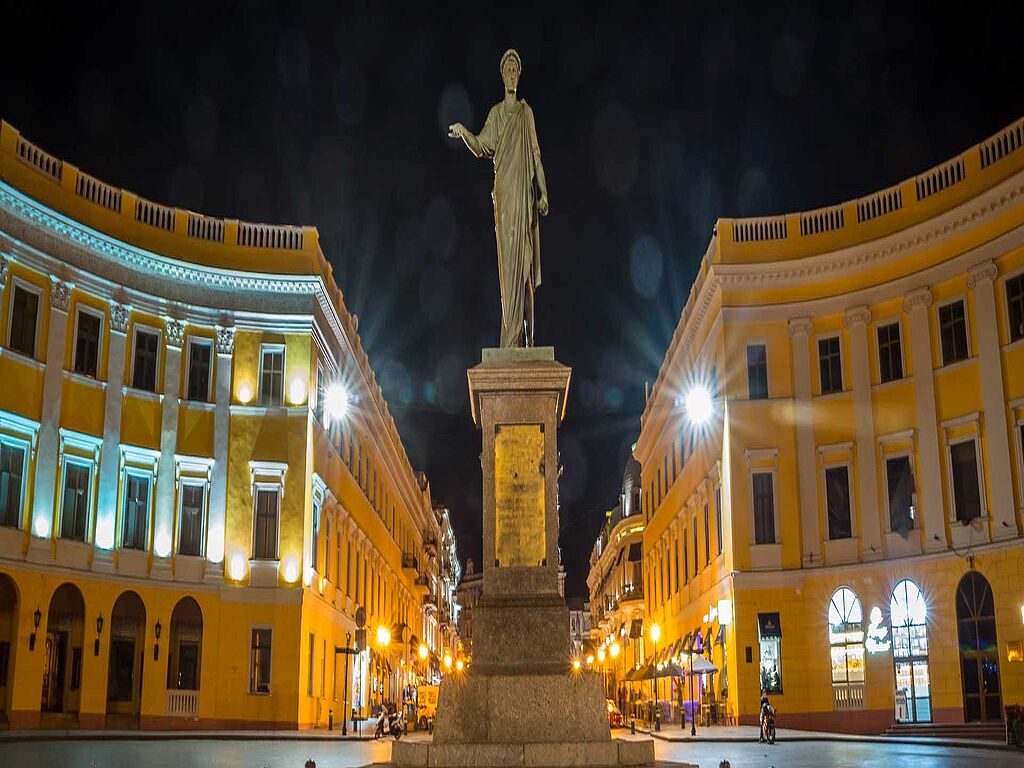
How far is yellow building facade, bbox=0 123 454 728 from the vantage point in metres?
32.9

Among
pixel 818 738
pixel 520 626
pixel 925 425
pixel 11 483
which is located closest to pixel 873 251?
pixel 925 425

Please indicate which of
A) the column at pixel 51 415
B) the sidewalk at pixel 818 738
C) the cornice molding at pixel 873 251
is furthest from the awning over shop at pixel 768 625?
the column at pixel 51 415

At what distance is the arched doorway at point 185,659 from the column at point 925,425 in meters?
22.6

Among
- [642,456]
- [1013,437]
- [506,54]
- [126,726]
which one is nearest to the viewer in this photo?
[506,54]

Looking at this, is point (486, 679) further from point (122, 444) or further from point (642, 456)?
point (642, 456)

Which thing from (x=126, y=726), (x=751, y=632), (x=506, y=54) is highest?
(x=506, y=54)

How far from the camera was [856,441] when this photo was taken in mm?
37375

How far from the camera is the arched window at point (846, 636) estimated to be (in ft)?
118

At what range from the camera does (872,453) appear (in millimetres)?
36969

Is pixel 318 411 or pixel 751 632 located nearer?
pixel 751 632

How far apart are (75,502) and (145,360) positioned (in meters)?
5.39

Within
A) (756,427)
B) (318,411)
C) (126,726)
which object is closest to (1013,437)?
(756,427)

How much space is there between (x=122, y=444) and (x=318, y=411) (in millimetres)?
7135

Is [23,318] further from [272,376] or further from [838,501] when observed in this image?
[838,501]
